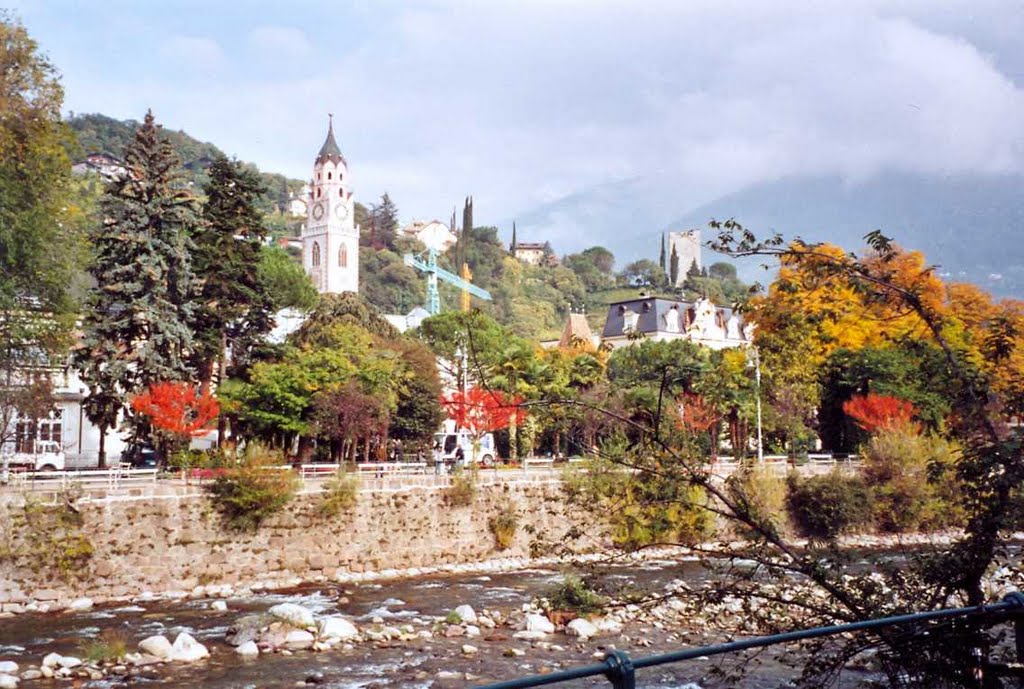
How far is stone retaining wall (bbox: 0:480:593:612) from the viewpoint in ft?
71.7

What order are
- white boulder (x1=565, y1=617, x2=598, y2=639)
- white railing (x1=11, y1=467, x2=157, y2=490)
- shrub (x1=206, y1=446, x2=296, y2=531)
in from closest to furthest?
white boulder (x1=565, y1=617, x2=598, y2=639), white railing (x1=11, y1=467, x2=157, y2=490), shrub (x1=206, y1=446, x2=296, y2=531)

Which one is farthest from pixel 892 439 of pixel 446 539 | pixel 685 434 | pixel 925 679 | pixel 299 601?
pixel 925 679

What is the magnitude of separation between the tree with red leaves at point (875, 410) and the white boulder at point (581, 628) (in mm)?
24238

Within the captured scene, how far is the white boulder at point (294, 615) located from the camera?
18750 millimetres

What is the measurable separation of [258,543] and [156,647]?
299 inches

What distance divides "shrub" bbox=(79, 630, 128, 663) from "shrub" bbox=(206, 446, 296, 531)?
260 inches

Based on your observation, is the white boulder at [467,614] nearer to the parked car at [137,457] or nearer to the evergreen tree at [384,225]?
the parked car at [137,457]

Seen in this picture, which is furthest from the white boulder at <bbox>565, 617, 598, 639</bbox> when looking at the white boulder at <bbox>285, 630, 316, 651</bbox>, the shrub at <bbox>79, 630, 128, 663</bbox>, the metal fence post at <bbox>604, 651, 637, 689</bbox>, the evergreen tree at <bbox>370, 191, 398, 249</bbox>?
the evergreen tree at <bbox>370, 191, 398, 249</bbox>

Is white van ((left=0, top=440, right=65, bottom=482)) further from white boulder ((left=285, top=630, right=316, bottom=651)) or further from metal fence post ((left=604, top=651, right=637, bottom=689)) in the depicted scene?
metal fence post ((left=604, top=651, right=637, bottom=689))

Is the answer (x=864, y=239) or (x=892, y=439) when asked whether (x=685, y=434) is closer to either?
(x=864, y=239)

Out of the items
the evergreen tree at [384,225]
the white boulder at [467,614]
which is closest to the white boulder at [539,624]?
the white boulder at [467,614]

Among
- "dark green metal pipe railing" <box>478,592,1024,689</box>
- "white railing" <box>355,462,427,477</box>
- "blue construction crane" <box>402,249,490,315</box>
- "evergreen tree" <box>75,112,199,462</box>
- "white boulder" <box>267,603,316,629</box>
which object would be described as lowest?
"white boulder" <box>267,603,316,629</box>

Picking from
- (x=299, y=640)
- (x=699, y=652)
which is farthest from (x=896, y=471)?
(x=699, y=652)

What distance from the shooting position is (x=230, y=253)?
3550 centimetres
